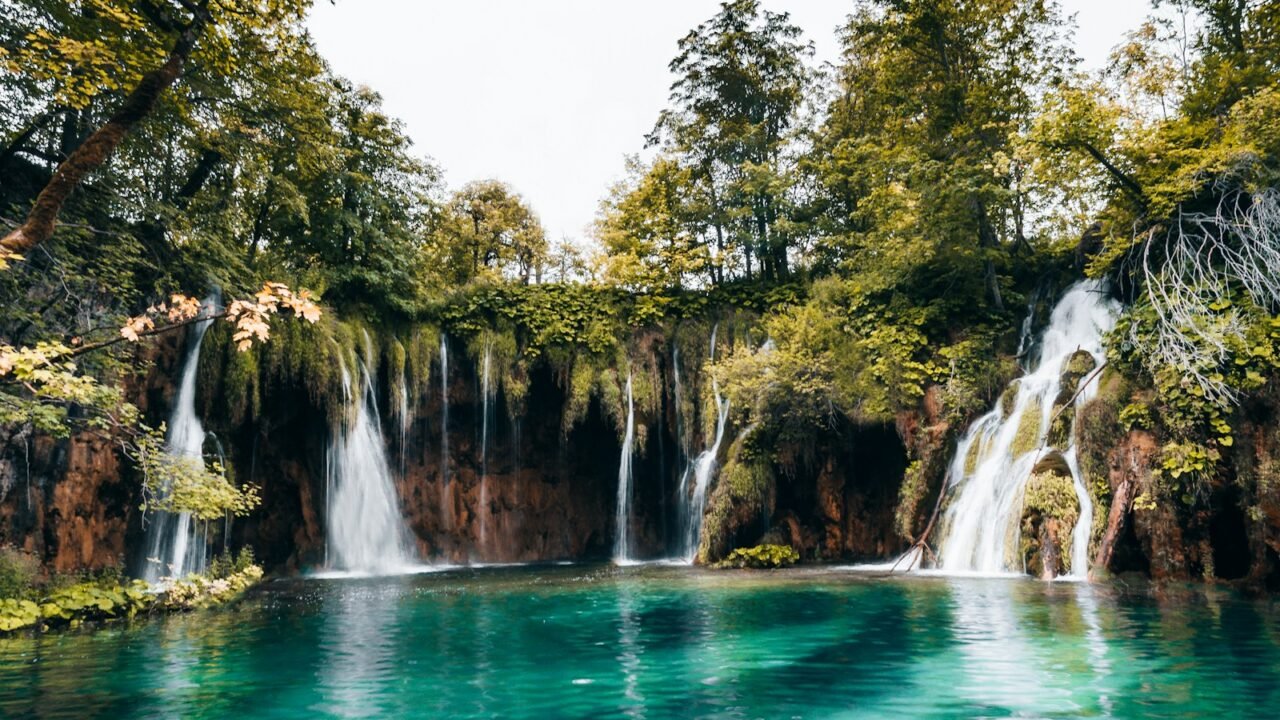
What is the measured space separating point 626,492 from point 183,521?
11415 mm

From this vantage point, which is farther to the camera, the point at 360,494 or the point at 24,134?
the point at 360,494

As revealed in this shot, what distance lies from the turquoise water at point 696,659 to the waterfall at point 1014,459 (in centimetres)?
199

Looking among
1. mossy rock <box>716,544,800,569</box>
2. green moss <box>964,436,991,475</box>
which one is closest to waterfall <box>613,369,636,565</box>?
mossy rock <box>716,544,800,569</box>

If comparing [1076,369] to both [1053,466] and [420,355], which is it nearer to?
[1053,466]

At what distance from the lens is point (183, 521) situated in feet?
52.8

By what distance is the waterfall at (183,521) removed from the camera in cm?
1566

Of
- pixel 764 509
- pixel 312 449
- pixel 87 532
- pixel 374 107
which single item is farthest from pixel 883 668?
pixel 374 107

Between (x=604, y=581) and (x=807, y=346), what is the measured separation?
761 cm

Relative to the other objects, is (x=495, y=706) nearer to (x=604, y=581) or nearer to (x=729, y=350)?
(x=604, y=581)

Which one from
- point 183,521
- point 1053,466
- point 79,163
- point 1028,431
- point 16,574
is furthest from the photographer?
point 183,521

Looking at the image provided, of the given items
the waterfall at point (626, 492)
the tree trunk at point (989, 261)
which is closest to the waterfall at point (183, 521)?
the waterfall at point (626, 492)

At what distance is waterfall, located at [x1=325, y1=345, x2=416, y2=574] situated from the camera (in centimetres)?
1942

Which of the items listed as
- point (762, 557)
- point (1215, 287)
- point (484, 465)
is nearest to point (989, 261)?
point (1215, 287)

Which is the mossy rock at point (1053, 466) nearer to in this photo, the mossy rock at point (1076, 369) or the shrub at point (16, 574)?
the mossy rock at point (1076, 369)
